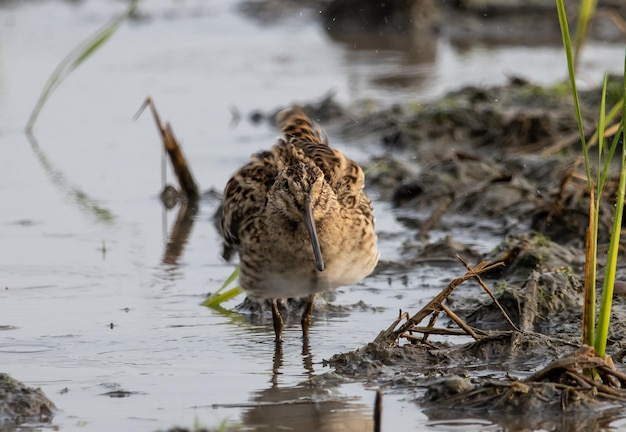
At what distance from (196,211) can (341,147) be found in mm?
2371

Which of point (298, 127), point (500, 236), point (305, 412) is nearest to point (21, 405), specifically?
point (305, 412)

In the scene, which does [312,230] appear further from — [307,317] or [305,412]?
[305,412]

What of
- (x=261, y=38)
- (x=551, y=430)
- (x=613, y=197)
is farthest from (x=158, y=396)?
(x=261, y=38)

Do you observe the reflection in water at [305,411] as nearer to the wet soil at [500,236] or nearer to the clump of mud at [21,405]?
the wet soil at [500,236]

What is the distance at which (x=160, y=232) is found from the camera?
8578 mm

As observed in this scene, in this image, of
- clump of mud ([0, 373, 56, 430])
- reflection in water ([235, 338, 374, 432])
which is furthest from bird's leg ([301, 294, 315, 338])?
clump of mud ([0, 373, 56, 430])

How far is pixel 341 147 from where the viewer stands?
11.2 metres

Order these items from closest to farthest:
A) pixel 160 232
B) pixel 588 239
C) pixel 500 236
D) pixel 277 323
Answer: pixel 588 239, pixel 277 323, pixel 500 236, pixel 160 232

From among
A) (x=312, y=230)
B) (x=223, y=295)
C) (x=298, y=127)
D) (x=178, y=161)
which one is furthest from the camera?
(x=178, y=161)

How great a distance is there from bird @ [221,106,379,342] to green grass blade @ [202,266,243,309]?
22cm

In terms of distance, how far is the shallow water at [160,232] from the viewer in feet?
17.1

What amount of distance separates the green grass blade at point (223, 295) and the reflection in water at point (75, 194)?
2114mm

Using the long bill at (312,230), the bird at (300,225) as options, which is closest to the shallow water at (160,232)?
the bird at (300,225)

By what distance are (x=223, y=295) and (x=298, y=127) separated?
3.42 ft
